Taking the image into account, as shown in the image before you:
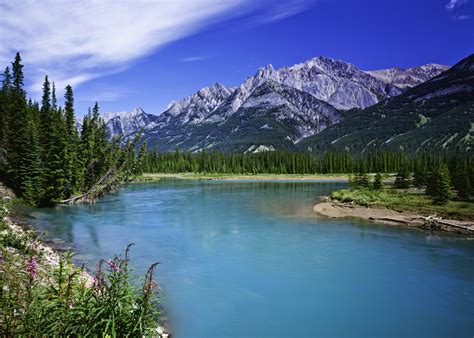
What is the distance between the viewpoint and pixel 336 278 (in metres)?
22.0

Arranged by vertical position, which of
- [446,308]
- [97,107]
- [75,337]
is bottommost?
[446,308]

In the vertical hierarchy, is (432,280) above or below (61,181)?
below

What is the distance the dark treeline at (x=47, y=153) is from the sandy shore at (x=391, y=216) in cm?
4478

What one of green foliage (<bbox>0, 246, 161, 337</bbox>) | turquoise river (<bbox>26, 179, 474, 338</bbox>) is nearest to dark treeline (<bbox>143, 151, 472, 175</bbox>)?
turquoise river (<bbox>26, 179, 474, 338</bbox>)

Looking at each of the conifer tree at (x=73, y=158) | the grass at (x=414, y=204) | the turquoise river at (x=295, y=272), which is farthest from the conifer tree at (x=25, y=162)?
the grass at (x=414, y=204)

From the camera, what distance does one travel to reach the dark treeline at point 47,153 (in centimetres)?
5300

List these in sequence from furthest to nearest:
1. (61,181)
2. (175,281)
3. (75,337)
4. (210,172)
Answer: (210,172), (61,181), (175,281), (75,337)

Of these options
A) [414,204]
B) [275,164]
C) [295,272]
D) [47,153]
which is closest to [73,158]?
[47,153]

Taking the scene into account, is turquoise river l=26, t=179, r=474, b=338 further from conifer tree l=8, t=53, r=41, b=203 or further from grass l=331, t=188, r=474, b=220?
conifer tree l=8, t=53, r=41, b=203

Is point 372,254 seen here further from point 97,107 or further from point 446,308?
point 97,107

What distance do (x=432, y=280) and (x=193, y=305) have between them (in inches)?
629

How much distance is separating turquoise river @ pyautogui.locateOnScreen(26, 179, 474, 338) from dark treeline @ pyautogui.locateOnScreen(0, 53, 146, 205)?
14.8m

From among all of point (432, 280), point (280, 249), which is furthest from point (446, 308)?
point (280, 249)

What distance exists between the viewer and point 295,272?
75.4 feet
